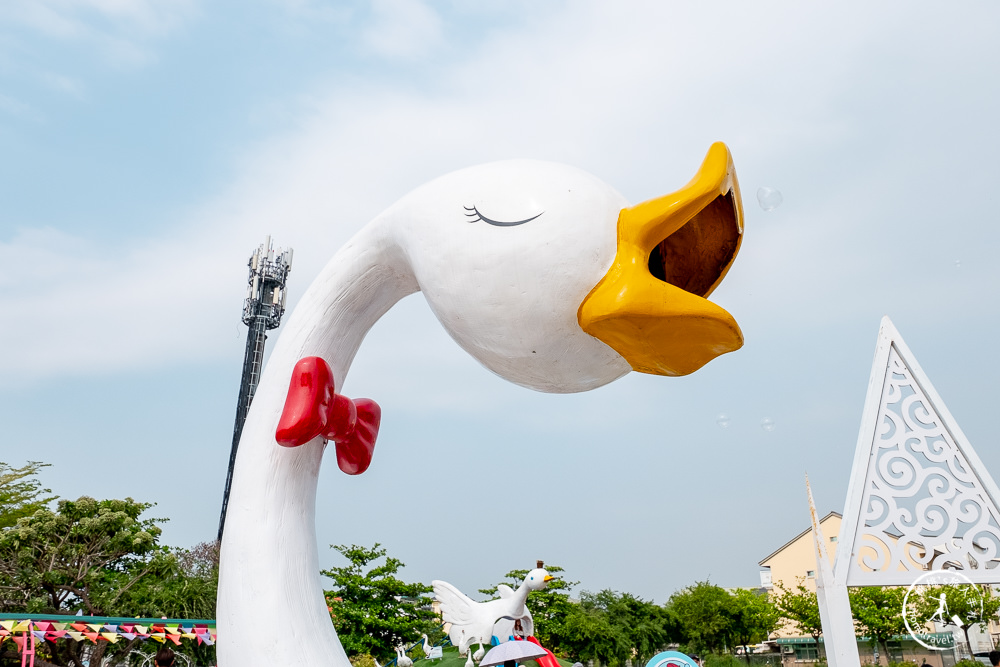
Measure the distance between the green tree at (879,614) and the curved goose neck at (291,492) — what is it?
20186 mm

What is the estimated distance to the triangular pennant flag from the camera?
4.18 meters

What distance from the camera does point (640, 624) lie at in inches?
741

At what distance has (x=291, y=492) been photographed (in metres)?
1.93

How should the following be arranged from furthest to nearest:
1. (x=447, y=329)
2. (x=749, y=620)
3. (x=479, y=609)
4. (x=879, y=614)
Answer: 1. (x=749, y=620)
2. (x=879, y=614)
3. (x=479, y=609)
4. (x=447, y=329)

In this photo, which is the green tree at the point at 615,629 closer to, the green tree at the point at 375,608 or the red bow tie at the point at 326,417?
the green tree at the point at 375,608

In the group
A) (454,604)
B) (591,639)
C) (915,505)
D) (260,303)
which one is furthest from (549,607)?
(260,303)

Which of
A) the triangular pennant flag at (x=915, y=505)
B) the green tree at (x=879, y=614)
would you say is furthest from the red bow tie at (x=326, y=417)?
the green tree at (x=879, y=614)

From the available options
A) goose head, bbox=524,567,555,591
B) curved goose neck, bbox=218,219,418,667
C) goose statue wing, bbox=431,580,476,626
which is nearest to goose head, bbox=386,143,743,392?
curved goose neck, bbox=218,219,418,667

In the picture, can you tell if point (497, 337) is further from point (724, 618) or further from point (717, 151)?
point (724, 618)

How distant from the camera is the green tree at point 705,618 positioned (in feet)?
67.4

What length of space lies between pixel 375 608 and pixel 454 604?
551 centimetres

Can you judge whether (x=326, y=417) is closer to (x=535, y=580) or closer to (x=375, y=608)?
(x=535, y=580)

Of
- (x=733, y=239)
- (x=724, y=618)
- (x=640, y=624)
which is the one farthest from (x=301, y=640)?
(x=724, y=618)

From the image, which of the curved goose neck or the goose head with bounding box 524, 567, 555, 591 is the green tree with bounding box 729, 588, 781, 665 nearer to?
the goose head with bounding box 524, 567, 555, 591
